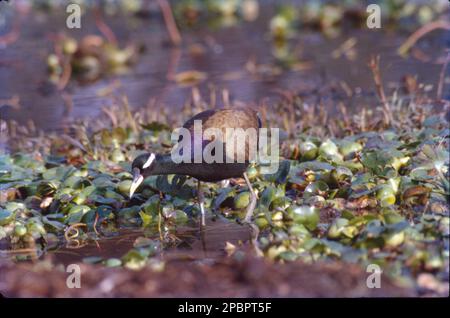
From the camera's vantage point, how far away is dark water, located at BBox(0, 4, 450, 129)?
10148 mm

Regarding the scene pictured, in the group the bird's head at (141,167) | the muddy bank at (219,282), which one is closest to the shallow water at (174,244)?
the bird's head at (141,167)

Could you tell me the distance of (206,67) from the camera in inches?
481

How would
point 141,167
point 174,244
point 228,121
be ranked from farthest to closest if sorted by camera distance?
point 228,121, point 141,167, point 174,244

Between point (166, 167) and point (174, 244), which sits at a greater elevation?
point (166, 167)

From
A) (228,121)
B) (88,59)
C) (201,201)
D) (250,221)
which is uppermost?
(88,59)

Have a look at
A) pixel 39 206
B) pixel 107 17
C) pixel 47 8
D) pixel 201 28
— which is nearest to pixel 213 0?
pixel 201 28

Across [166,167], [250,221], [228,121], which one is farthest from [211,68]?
[250,221]

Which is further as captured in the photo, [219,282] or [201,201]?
[201,201]

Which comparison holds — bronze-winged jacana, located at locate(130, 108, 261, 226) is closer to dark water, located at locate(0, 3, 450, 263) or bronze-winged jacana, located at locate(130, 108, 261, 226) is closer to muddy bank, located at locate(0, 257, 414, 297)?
muddy bank, located at locate(0, 257, 414, 297)

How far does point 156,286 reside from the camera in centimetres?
424

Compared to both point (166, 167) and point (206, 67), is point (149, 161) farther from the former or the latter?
point (206, 67)

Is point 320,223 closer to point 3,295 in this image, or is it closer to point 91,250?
point 91,250

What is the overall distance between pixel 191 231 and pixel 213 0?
36.5ft
